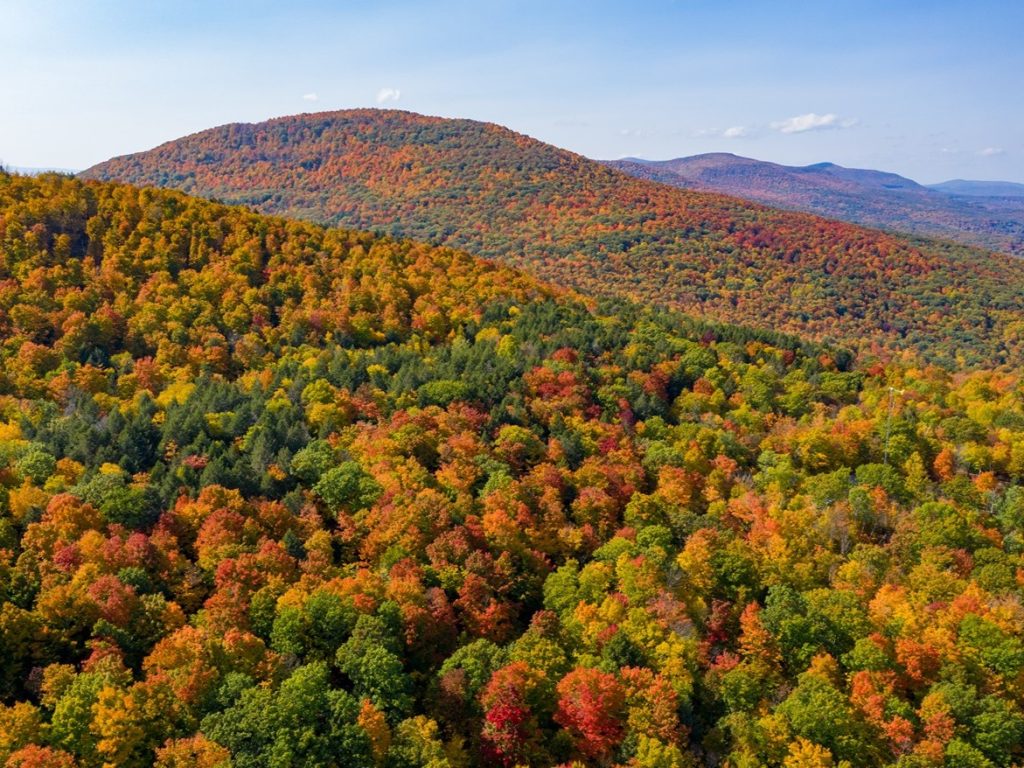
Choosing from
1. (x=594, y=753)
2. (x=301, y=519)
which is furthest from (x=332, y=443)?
(x=594, y=753)

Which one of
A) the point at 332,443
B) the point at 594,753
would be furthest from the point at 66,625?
the point at 594,753

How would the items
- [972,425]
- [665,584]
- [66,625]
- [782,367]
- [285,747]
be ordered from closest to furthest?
[285,747] → [66,625] → [665,584] → [972,425] → [782,367]

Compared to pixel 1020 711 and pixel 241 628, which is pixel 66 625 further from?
pixel 1020 711

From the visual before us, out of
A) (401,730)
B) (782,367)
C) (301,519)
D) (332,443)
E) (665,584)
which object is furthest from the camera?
(782,367)

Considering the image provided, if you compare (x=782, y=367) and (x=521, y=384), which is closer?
(x=521, y=384)

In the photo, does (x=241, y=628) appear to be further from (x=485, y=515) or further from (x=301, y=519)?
(x=485, y=515)

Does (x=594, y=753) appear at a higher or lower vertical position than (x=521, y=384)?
lower

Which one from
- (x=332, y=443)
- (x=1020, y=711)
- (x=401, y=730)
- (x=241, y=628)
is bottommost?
(x=1020, y=711)
